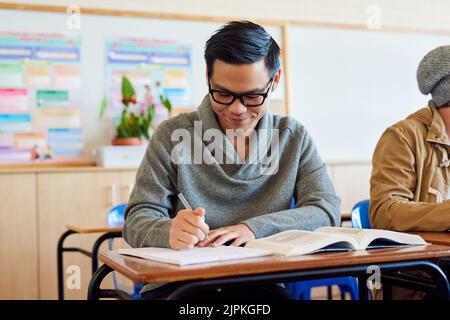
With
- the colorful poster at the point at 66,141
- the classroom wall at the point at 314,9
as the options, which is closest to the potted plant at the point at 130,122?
the colorful poster at the point at 66,141

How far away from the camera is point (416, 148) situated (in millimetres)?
2135

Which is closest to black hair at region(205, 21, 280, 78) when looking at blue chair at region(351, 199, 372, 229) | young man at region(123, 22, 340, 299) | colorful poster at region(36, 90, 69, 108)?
young man at region(123, 22, 340, 299)

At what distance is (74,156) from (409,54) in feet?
9.26

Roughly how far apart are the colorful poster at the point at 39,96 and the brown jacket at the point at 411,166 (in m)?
2.63

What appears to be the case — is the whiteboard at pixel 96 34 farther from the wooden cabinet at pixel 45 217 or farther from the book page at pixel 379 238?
the book page at pixel 379 238

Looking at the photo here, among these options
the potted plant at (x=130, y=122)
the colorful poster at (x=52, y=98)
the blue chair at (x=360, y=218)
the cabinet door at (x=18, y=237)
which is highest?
the colorful poster at (x=52, y=98)

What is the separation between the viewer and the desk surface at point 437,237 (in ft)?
5.29

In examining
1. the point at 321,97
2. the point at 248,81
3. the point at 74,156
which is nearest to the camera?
the point at 248,81

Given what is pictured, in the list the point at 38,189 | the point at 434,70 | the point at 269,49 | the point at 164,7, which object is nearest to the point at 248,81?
the point at 269,49

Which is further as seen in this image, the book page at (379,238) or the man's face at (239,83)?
the man's face at (239,83)

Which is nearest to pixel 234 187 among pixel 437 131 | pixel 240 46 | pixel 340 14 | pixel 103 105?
pixel 240 46

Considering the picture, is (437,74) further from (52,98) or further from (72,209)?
(52,98)

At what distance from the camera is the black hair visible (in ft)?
5.60
